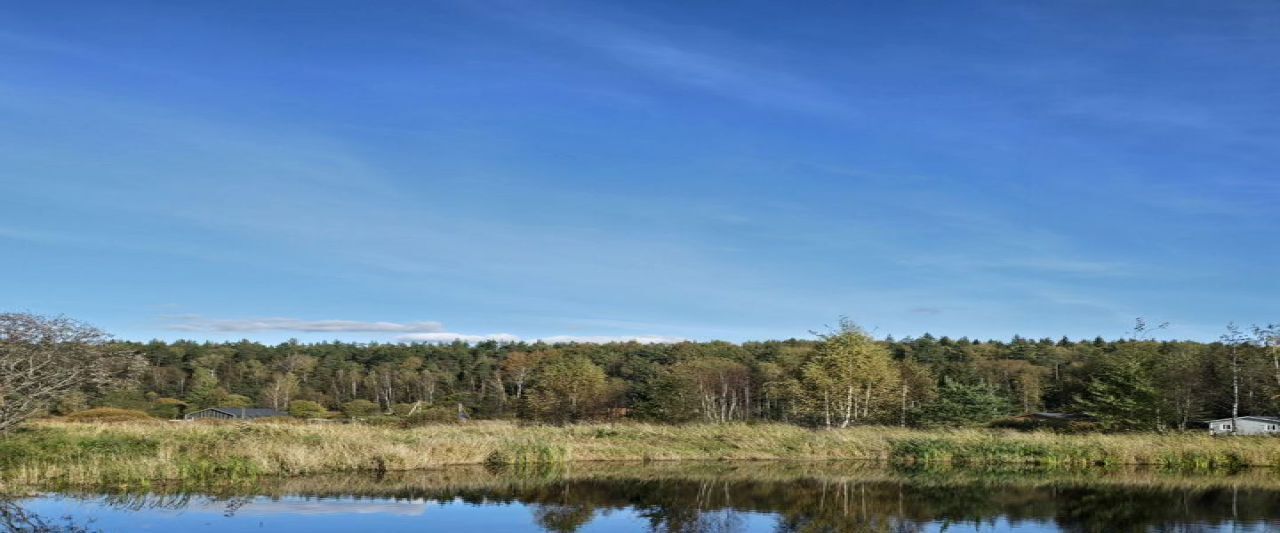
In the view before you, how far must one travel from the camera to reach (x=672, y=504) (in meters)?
26.1

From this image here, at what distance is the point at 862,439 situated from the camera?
43.9 metres

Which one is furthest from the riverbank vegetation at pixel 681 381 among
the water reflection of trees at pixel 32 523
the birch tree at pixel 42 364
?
the water reflection of trees at pixel 32 523

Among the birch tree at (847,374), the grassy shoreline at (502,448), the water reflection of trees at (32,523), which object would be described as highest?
the birch tree at (847,374)

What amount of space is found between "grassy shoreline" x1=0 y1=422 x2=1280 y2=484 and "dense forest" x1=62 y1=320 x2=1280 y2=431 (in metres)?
3.87

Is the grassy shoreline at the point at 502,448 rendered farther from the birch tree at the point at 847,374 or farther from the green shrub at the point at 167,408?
the green shrub at the point at 167,408

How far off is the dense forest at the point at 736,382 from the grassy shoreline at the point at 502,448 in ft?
12.7

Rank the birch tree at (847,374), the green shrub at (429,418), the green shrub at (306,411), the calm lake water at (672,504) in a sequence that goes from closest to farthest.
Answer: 1. the calm lake water at (672,504)
2. the green shrub at (429,418)
3. the birch tree at (847,374)
4. the green shrub at (306,411)

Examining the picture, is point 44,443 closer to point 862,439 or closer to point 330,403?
point 862,439

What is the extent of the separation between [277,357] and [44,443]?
107 m

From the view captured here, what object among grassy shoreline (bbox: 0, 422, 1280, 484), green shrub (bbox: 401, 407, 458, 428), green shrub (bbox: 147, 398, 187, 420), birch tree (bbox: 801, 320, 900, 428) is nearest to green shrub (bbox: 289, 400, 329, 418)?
green shrub (bbox: 147, 398, 187, 420)

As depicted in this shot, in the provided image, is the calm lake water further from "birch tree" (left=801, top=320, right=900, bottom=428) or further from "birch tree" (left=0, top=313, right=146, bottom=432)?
"birch tree" (left=801, top=320, right=900, bottom=428)

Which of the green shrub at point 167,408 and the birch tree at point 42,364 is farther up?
the birch tree at point 42,364

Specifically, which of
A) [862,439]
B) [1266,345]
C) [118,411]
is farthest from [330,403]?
[1266,345]

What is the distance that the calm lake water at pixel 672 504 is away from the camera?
72.3 ft
